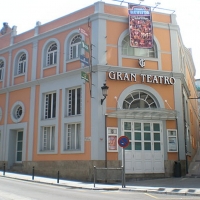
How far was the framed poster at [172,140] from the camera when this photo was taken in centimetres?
1794

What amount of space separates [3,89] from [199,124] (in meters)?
24.6

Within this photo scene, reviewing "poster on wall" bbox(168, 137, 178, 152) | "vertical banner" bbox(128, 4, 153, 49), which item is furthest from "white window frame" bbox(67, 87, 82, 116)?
"poster on wall" bbox(168, 137, 178, 152)

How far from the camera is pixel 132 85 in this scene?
60.2 ft

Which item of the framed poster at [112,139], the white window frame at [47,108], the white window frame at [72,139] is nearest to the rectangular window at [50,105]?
the white window frame at [47,108]

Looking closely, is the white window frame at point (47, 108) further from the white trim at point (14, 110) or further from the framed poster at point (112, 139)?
the framed poster at point (112, 139)

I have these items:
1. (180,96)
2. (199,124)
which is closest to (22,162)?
(180,96)

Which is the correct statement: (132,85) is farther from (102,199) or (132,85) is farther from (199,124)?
(199,124)

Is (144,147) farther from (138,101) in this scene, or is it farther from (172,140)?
(138,101)

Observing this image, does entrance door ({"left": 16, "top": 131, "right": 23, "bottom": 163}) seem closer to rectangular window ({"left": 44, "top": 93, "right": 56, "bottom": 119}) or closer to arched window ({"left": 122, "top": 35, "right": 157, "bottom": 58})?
rectangular window ({"left": 44, "top": 93, "right": 56, "bottom": 119})

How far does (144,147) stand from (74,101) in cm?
535

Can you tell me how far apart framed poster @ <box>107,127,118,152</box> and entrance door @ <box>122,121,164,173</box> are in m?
0.60

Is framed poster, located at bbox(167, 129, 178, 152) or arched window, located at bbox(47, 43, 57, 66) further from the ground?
arched window, located at bbox(47, 43, 57, 66)

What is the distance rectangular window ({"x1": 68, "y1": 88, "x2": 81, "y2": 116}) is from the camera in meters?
18.8

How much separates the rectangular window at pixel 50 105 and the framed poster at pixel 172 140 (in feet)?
25.0
